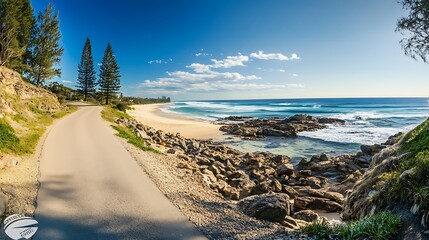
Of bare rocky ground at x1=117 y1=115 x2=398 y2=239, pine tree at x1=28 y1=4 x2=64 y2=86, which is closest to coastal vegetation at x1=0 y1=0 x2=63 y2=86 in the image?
pine tree at x1=28 y1=4 x2=64 y2=86

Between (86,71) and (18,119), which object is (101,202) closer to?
(18,119)

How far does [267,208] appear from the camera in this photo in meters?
6.56

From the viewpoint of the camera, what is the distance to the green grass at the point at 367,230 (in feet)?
14.9

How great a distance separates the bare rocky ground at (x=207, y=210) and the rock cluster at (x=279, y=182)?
480 millimetres

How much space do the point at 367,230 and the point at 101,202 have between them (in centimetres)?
614

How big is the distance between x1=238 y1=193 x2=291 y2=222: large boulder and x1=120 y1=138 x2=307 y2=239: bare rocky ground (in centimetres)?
27

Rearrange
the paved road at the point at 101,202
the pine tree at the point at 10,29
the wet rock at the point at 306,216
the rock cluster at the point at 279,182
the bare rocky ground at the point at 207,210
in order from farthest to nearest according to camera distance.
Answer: the pine tree at the point at 10,29 < the wet rock at the point at 306,216 < the rock cluster at the point at 279,182 < the bare rocky ground at the point at 207,210 < the paved road at the point at 101,202

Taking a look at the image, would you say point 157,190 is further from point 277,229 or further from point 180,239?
point 277,229

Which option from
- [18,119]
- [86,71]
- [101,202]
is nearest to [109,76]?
[86,71]

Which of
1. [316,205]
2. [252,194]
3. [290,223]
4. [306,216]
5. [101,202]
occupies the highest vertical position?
[101,202]

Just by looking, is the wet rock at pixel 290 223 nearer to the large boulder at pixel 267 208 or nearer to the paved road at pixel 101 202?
the large boulder at pixel 267 208

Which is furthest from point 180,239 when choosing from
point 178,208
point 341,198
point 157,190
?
point 341,198

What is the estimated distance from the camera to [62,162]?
984 cm

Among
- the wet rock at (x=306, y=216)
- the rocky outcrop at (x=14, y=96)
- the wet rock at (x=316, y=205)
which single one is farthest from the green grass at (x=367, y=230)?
the rocky outcrop at (x=14, y=96)
